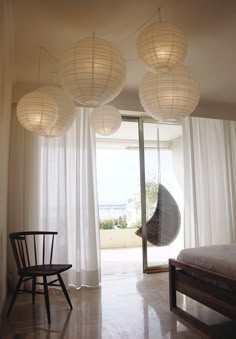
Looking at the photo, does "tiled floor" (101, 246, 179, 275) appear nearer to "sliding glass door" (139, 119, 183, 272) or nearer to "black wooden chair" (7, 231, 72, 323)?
"sliding glass door" (139, 119, 183, 272)

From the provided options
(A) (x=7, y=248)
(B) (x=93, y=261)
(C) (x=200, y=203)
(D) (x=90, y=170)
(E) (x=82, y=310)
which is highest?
(D) (x=90, y=170)

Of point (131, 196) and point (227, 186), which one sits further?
point (131, 196)

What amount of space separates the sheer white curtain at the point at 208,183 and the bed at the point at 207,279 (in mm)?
1574

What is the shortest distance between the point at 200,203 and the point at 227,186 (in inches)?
23.0

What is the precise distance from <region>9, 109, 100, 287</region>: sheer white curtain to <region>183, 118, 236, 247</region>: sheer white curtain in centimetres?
157

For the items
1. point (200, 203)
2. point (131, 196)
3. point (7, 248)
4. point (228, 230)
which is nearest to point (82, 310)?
point (7, 248)

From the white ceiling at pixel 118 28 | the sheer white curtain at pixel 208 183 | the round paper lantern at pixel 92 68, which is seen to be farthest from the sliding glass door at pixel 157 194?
the round paper lantern at pixel 92 68

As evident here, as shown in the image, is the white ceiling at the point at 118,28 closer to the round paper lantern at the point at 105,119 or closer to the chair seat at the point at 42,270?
the round paper lantern at the point at 105,119

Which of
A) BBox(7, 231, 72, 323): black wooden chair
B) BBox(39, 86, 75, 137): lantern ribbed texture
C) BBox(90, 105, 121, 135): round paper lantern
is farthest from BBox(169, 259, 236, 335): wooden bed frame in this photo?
BBox(39, 86, 75, 137): lantern ribbed texture

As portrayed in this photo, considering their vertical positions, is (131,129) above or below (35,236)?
above

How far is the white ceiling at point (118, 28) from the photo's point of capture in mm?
2293

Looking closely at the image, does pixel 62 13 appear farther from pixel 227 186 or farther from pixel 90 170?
pixel 227 186

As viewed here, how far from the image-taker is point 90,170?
3.86 metres

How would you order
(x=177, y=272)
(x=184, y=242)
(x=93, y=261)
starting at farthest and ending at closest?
(x=184, y=242)
(x=93, y=261)
(x=177, y=272)
